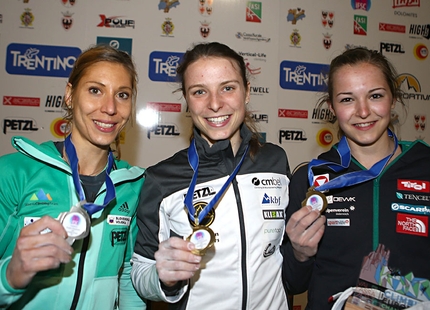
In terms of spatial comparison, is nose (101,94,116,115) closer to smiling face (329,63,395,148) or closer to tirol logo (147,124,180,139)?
smiling face (329,63,395,148)

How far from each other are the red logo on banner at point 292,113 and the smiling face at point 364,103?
7.25 ft

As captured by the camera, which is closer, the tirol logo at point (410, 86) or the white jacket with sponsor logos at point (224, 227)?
the white jacket with sponsor logos at point (224, 227)

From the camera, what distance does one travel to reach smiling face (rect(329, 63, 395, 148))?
1633 millimetres

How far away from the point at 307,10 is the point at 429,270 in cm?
346

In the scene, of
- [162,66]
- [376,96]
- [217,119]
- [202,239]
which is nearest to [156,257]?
[202,239]

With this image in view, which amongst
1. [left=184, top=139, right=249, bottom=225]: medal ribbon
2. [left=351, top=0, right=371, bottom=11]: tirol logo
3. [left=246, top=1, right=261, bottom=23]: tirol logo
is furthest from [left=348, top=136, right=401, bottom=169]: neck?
[left=351, top=0, right=371, bottom=11]: tirol logo

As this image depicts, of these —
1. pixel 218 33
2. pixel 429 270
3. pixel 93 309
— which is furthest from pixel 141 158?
pixel 429 270

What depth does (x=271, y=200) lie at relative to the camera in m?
1.70

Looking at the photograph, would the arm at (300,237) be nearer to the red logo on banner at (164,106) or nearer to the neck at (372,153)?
the neck at (372,153)

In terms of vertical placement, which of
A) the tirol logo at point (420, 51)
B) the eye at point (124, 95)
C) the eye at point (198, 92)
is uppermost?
the tirol logo at point (420, 51)

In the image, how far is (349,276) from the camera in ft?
5.04

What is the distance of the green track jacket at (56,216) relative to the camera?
4.64 ft

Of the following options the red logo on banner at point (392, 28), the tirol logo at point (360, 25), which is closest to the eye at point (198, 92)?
the tirol logo at point (360, 25)

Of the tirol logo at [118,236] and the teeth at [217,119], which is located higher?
the teeth at [217,119]
